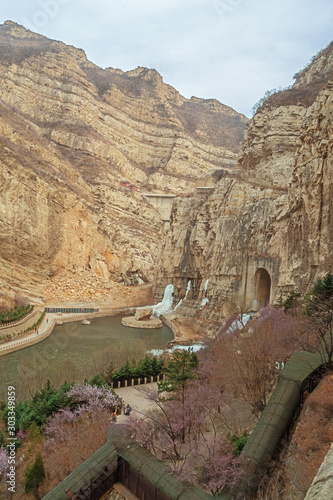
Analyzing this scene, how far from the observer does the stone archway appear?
2731 centimetres

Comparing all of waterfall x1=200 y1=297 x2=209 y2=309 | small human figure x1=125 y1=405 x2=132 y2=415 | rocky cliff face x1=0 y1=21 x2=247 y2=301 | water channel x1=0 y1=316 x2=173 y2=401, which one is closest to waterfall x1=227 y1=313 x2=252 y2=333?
water channel x1=0 y1=316 x2=173 y2=401

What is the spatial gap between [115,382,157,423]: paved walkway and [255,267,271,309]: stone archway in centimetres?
1394

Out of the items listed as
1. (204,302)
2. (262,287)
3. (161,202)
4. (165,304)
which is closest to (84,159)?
(161,202)

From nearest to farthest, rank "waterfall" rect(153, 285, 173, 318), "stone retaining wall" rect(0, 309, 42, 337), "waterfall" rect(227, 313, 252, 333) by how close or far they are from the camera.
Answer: "waterfall" rect(227, 313, 252, 333) → "stone retaining wall" rect(0, 309, 42, 337) → "waterfall" rect(153, 285, 173, 318)

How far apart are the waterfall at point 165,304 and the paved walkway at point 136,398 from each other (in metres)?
25.4

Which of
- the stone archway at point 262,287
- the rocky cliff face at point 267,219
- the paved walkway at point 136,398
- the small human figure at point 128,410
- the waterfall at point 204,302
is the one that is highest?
the rocky cliff face at point 267,219

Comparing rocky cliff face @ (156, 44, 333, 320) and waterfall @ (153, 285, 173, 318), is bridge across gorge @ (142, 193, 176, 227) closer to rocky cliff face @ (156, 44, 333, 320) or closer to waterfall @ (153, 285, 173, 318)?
rocky cliff face @ (156, 44, 333, 320)

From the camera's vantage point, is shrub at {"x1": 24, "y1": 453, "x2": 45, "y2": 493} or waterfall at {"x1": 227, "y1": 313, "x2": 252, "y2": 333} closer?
shrub at {"x1": 24, "y1": 453, "x2": 45, "y2": 493}

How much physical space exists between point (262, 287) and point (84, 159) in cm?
5112

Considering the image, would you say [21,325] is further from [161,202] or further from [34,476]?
[161,202]

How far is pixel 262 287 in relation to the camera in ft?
91.9

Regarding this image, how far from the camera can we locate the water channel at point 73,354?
17953 mm

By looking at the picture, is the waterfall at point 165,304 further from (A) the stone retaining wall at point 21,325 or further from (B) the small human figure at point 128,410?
(B) the small human figure at point 128,410

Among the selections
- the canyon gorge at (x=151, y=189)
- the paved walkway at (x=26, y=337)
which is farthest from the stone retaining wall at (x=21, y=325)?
the canyon gorge at (x=151, y=189)
